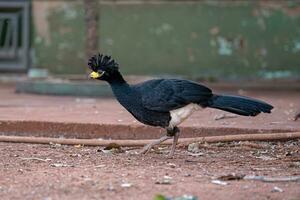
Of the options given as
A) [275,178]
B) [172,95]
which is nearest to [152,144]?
[172,95]

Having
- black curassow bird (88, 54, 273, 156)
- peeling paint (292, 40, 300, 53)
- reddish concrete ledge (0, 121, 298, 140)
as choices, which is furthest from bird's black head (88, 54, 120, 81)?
peeling paint (292, 40, 300, 53)

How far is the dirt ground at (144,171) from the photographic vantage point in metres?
4.33

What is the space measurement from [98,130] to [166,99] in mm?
1784

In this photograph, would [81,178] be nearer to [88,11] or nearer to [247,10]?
[88,11]

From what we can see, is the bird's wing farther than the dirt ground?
Yes

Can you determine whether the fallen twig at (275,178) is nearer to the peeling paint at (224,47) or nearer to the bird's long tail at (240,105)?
the bird's long tail at (240,105)

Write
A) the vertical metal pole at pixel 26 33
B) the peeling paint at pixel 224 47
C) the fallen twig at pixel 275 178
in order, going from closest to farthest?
1. the fallen twig at pixel 275 178
2. the peeling paint at pixel 224 47
3. the vertical metal pole at pixel 26 33

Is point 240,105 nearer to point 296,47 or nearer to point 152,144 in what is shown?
point 152,144

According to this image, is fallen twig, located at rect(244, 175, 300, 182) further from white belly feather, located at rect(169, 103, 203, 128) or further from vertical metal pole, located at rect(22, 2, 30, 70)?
vertical metal pole, located at rect(22, 2, 30, 70)

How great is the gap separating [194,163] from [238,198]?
52.2 inches

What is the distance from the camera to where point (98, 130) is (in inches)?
286

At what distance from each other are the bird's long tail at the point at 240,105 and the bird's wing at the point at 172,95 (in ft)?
0.26

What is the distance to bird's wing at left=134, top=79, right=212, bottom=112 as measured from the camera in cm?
561

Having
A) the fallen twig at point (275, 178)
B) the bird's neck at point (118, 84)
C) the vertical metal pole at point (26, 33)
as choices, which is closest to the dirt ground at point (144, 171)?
the fallen twig at point (275, 178)
